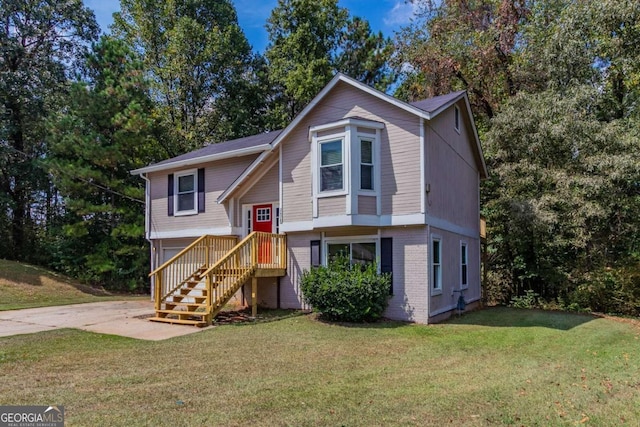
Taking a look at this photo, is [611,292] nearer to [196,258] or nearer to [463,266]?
[463,266]

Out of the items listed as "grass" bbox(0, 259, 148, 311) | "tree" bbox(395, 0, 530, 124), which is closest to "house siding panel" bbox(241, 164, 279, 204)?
"grass" bbox(0, 259, 148, 311)

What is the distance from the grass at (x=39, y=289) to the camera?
1692cm

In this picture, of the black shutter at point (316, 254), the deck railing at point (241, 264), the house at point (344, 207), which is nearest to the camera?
the deck railing at point (241, 264)

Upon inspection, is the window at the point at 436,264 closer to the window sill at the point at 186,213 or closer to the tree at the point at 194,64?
the window sill at the point at 186,213

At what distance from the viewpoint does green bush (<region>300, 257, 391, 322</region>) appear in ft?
34.7

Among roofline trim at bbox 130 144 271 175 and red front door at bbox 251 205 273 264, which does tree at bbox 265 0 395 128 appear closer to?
roofline trim at bbox 130 144 271 175

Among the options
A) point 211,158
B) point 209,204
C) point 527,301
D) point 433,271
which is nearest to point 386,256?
point 433,271

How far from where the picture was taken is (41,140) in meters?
26.4

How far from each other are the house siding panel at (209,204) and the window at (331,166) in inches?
150

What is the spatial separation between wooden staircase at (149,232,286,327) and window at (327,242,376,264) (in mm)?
1754

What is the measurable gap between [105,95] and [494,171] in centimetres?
1762

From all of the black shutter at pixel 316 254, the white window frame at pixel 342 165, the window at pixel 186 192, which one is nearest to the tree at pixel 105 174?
the window at pixel 186 192

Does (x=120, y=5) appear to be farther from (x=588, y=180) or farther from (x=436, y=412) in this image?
(x=436, y=412)

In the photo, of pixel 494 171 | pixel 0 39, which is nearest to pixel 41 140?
pixel 0 39
